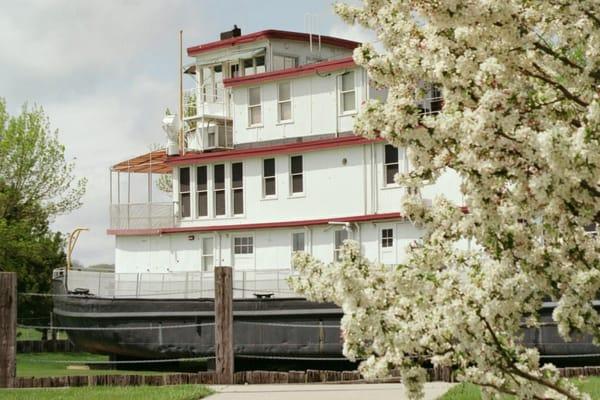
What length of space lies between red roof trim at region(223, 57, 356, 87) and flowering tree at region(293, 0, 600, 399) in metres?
16.6

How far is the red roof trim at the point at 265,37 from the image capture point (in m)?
28.8

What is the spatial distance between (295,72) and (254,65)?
2.74 metres

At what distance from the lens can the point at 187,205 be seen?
29.0 m

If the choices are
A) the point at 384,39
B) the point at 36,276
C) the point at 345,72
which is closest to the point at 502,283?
the point at 384,39

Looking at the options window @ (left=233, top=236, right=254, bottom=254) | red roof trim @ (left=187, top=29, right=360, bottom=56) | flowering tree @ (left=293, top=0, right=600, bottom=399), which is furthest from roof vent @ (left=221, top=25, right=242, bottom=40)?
flowering tree @ (left=293, top=0, right=600, bottom=399)

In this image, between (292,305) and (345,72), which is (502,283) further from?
(345,72)

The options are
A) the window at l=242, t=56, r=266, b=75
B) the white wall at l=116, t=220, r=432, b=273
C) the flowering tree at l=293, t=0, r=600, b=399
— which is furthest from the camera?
the window at l=242, t=56, r=266, b=75

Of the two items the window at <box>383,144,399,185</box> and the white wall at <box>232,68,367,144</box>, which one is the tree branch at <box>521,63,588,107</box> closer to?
the window at <box>383,144,399,185</box>

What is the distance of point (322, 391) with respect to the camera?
1722 cm

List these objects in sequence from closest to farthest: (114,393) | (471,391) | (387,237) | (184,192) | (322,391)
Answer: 1. (471,391)
2. (114,393)
3. (322,391)
4. (387,237)
5. (184,192)

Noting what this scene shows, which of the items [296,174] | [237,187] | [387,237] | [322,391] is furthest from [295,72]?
[322,391]

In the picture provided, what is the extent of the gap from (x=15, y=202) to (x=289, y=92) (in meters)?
17.3

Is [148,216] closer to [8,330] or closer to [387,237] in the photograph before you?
[387,237]

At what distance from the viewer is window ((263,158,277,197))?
88.9 ft
